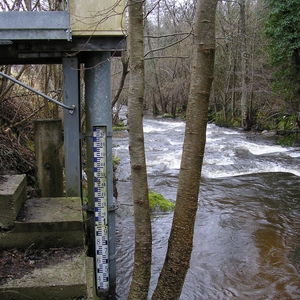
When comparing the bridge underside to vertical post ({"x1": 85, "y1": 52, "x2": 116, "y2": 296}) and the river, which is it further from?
the river

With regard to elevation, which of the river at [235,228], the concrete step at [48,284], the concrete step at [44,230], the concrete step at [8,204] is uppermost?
the concrete step at [8,204]

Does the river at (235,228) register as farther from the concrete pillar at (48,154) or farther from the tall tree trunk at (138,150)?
the concrete pillar at (48,154)

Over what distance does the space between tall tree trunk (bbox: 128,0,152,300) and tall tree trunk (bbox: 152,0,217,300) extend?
0.72ft

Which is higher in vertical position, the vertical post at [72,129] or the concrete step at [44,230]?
the vertical post at [72,129]

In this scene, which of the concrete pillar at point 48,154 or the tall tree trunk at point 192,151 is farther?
the concrete pillar at point 48,154

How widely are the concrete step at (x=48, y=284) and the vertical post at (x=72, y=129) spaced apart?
3.99 ft

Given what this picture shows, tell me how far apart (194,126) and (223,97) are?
1125 inches

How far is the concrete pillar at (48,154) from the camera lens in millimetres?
4066

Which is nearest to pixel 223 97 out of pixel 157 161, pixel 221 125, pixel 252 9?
pixel 221 125

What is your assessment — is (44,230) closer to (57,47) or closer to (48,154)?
(48,154)

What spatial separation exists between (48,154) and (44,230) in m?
1.17

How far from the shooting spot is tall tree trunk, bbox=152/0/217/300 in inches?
136

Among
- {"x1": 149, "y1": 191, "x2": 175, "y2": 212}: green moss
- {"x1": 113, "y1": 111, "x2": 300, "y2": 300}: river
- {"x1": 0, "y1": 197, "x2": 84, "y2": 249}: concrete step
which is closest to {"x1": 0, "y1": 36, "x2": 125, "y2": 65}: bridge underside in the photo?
{"x1": 0, "y1": 197, "x2": 84, "y2": 249}: concrete step

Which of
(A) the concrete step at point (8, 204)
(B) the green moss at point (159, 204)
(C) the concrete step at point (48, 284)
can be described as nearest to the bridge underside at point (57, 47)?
(A) the concrete step at point (8, 204)
